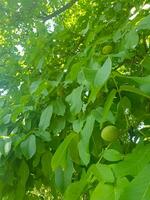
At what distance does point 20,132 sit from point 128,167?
1.05m

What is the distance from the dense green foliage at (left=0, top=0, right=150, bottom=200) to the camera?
128 cm

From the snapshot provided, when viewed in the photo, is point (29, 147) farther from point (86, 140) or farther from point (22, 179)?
point (86, 140)

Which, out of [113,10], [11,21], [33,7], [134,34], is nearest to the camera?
[134,34]

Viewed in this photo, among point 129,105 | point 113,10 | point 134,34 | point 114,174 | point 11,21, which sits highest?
point 11,21

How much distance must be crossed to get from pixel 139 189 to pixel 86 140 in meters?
0.44

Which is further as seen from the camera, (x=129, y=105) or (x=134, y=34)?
(x=134, y=34)

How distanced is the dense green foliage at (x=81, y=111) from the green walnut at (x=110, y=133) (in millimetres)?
37

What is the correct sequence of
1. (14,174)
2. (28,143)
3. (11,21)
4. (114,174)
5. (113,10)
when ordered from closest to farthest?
(114,174)
(28,143)
(14,174)
(113,10)
(11,21)

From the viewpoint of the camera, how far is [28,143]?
1.96 meters

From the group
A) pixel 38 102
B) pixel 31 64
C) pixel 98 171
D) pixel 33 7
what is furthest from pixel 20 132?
pixel 33 7

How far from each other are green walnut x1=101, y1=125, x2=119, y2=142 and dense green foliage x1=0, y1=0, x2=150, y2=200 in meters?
0.04

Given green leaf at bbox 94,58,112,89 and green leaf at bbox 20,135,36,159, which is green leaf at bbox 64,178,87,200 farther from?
green leaf at bbox 20,135,36,159

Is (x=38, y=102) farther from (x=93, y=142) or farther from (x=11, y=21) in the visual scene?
(x=11, y=21)

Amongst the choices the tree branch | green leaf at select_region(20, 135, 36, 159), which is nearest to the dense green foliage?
green leaf at select_region(20, 135, 36, 159)
